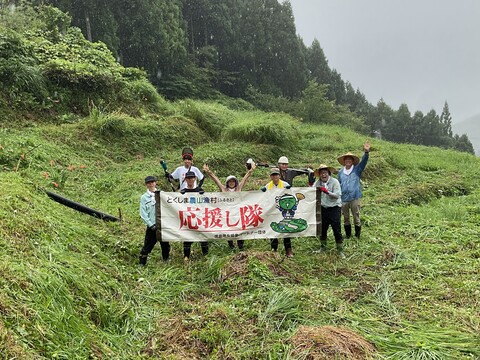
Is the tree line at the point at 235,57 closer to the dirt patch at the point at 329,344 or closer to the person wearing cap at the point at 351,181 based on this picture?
the person wearing cap at the point at 351,181

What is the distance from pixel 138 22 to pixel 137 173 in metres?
19.5

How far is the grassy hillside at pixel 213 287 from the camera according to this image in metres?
3.42

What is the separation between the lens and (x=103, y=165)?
32.2 feet

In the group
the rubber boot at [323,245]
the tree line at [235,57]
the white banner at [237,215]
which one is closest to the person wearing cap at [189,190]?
the white banner at [237,215]

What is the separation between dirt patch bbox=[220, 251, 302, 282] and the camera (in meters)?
4.79

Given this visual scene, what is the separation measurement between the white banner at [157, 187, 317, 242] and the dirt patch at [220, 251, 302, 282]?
25.3 inches

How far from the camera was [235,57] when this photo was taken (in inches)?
1375

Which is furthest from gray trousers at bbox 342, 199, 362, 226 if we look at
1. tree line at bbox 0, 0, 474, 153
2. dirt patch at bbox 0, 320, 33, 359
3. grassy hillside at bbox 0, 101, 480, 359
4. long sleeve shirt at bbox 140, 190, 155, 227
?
tree line at bbox 0, 0, 474, 153

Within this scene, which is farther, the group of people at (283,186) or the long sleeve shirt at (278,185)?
the long sleeve shirt at (278,185)


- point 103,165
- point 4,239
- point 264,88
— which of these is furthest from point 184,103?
point 264,88

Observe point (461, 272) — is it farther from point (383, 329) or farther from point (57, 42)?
point (57, 42)

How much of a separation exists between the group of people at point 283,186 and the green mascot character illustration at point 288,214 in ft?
0.57

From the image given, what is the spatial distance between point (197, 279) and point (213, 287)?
1.28 ft

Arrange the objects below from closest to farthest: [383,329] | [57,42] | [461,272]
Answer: [383,329] < [461,272] < [57,42]
